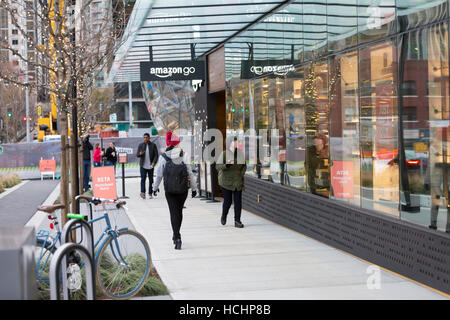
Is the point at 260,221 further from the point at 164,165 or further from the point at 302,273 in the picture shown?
the point at 302,273

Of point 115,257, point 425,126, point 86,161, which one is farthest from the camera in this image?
point 86,161

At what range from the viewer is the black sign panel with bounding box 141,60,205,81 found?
1689cm

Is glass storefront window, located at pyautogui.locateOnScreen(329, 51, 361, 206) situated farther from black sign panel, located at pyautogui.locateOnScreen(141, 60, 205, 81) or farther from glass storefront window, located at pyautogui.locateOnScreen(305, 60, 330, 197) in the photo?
black sign panel, located at pyautogui.locateOnScreen(141, 60, 205, 81)

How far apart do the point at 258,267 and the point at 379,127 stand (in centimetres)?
258

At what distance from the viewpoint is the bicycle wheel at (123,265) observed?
279 inches

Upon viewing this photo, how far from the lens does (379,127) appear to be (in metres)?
9.05

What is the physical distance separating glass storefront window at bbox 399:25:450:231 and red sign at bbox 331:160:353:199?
71.9 inches

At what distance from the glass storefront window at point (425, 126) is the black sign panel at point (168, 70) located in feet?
31.2

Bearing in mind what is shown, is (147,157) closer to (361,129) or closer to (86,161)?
(86,161)

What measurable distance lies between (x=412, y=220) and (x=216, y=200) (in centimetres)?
1078

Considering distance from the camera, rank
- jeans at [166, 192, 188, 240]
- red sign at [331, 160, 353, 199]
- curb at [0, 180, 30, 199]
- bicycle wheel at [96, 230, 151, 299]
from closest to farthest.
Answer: bicycle wheel at [96, 230, 151, 299] < red sign at [331, 160, 353, 199] < jeans at [166, 192, 188, 240] < curb at [0, 180, 30, 199]

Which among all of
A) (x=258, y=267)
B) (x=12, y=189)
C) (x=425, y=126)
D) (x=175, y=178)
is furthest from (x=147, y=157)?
(x=425, y=126)

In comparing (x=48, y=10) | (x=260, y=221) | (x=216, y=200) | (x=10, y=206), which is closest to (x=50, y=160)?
(x=10, y=206)

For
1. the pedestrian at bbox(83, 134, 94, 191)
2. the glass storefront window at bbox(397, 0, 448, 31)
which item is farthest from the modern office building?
the pedestrian at bbox(83, 134, 94, 191)
